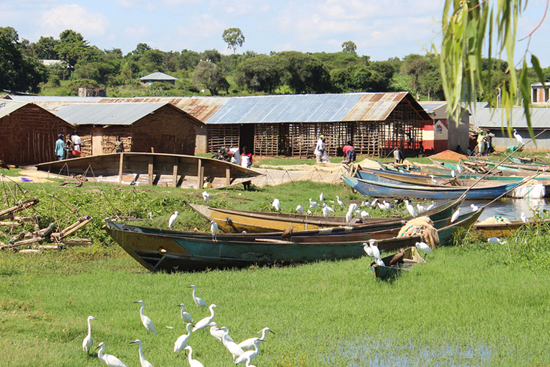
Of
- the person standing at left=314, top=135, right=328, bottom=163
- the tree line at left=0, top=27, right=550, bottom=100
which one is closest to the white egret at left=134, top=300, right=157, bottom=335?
the person standing at left=314, top=135, right=328, bottom=163

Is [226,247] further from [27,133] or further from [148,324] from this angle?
[27,133]

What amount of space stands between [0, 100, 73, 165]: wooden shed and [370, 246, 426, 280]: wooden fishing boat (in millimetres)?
19780

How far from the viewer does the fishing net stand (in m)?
13.1

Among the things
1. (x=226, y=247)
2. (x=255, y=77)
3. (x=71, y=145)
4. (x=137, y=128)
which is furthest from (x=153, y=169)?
(x=255, y=77)

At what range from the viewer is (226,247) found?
38.1 feet

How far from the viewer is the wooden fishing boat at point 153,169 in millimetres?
22359

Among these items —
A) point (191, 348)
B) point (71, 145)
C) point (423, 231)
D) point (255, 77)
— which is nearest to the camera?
point (191, 348)

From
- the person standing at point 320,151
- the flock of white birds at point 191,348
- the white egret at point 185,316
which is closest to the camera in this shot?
the flock of white birds at point 191,348

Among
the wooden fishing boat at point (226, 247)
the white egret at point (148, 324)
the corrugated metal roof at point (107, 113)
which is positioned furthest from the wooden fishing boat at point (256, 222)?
the corrugated metal roof at point (107, 113)

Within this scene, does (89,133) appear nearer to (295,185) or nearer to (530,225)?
(295,185)

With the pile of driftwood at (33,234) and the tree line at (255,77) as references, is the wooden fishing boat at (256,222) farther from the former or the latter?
the tree line at (255,77)

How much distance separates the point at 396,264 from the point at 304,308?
2.75 meters

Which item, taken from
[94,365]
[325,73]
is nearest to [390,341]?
[94,365]

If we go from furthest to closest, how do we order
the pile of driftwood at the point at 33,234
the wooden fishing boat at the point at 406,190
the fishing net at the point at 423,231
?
the wooden fishing boat at the point at 406,190, the fishing net at the point at 423,231, the pile of driftwood at the point at 33,234
